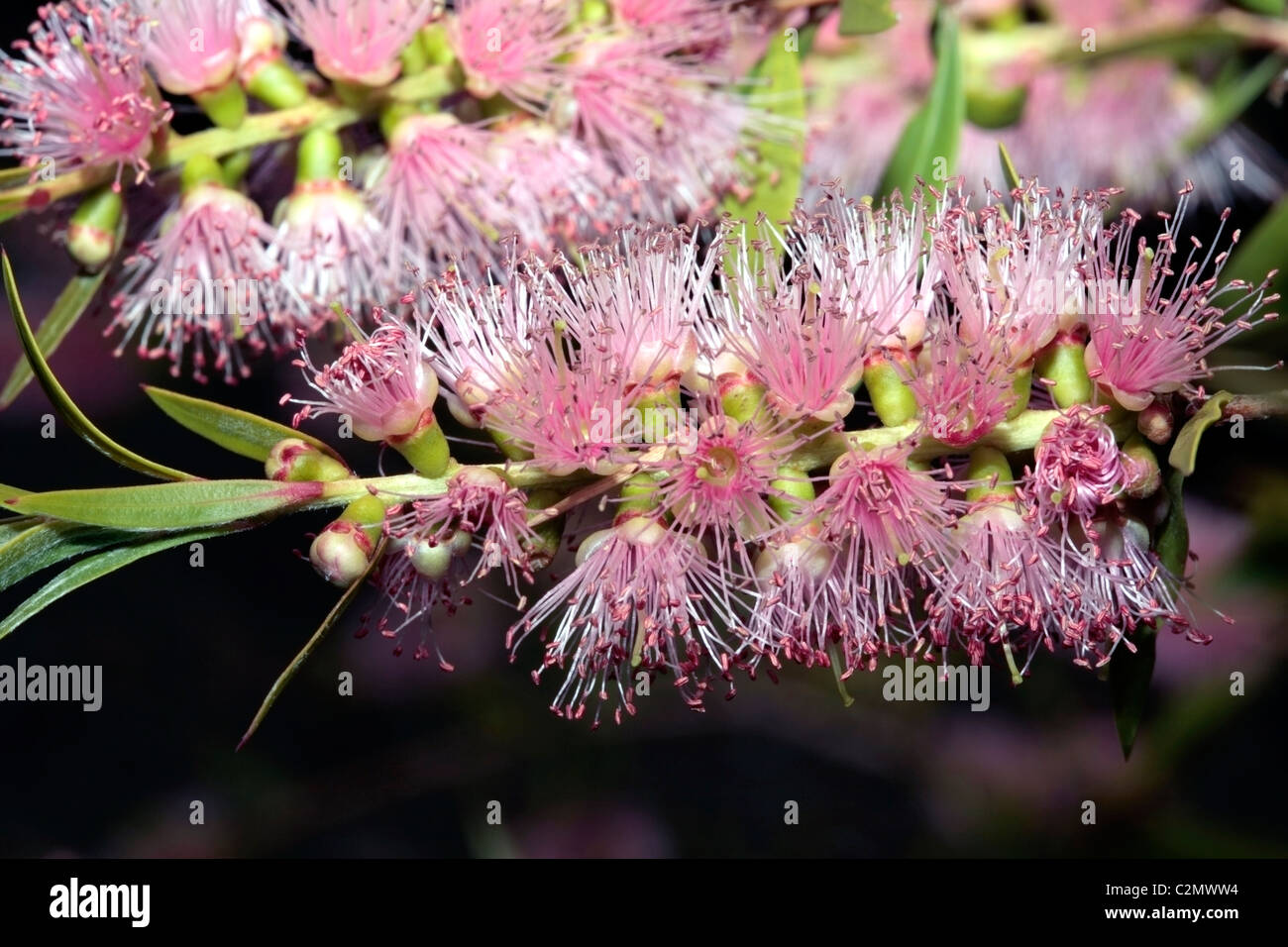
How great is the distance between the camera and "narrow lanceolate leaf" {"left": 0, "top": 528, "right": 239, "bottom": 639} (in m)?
0.72

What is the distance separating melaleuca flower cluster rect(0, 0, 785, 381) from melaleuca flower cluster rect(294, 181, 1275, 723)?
22 centimetres

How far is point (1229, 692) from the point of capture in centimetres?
139

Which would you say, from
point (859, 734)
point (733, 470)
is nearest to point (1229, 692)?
point (859, 734)

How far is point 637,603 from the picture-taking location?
0.79m

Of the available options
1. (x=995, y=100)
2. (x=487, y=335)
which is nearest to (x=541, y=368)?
(x=487, y=335)

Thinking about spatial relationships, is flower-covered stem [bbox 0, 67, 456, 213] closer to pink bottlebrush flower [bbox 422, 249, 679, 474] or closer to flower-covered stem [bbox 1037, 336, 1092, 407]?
pink bottlebrush flower [bbox 422, 249, 679, 474]

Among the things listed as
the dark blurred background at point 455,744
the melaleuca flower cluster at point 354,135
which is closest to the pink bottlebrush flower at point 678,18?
the melaleuca flower cluster at point 354,135

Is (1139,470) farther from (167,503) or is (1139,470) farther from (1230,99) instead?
(1230,99)

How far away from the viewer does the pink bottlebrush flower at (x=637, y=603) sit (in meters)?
0.77

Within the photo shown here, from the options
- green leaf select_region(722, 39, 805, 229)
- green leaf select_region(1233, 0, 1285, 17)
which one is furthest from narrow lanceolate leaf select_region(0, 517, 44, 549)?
green leaf select_region(1233, 0, 1285, 17)

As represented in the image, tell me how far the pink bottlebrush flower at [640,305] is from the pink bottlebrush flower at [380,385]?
0.34ft

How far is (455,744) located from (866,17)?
129 centimetres

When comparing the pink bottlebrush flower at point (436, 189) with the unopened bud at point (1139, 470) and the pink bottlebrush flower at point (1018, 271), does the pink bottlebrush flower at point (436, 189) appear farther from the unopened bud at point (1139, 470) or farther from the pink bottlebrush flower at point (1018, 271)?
the unopened bud at point (1139, 470)
